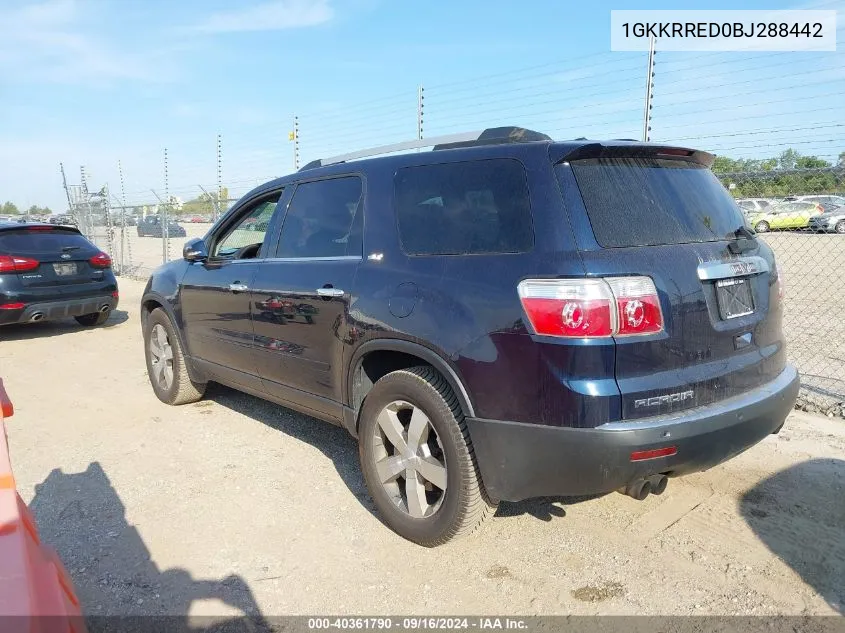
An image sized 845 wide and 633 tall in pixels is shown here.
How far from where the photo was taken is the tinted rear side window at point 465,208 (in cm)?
274

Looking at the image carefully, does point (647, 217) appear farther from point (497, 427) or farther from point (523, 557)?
point (523, 557)

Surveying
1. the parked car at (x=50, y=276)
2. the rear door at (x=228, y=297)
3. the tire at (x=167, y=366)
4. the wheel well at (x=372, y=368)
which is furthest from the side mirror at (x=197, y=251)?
the parked car at (x=50, y=276)

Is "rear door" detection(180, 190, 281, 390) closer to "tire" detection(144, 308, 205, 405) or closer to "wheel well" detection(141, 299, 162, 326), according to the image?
"tire" detection(144, 308, 205, 405)

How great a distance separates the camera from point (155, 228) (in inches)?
760

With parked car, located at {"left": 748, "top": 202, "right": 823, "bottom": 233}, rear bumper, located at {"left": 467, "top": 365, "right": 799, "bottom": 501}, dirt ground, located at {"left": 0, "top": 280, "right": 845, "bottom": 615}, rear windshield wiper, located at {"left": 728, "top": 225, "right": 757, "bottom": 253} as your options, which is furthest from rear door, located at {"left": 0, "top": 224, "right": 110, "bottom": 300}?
parked car, located at {"left": 748, "top": 202, "right": 823, "bottom": 233}

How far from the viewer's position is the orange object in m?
1.30

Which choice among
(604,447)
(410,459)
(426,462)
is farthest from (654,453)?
(410,459)

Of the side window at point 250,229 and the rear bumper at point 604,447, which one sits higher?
the side window at point 250,229

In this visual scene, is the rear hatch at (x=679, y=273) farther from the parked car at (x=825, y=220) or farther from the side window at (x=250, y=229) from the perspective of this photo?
the parked car at (x=825, y=220)

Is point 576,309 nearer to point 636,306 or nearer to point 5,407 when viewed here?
point 636,306

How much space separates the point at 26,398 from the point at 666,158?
568 cm

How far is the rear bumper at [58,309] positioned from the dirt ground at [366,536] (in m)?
3.93

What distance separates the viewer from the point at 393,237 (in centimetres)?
326

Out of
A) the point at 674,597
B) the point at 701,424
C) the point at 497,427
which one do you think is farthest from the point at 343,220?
the point at 674,597
